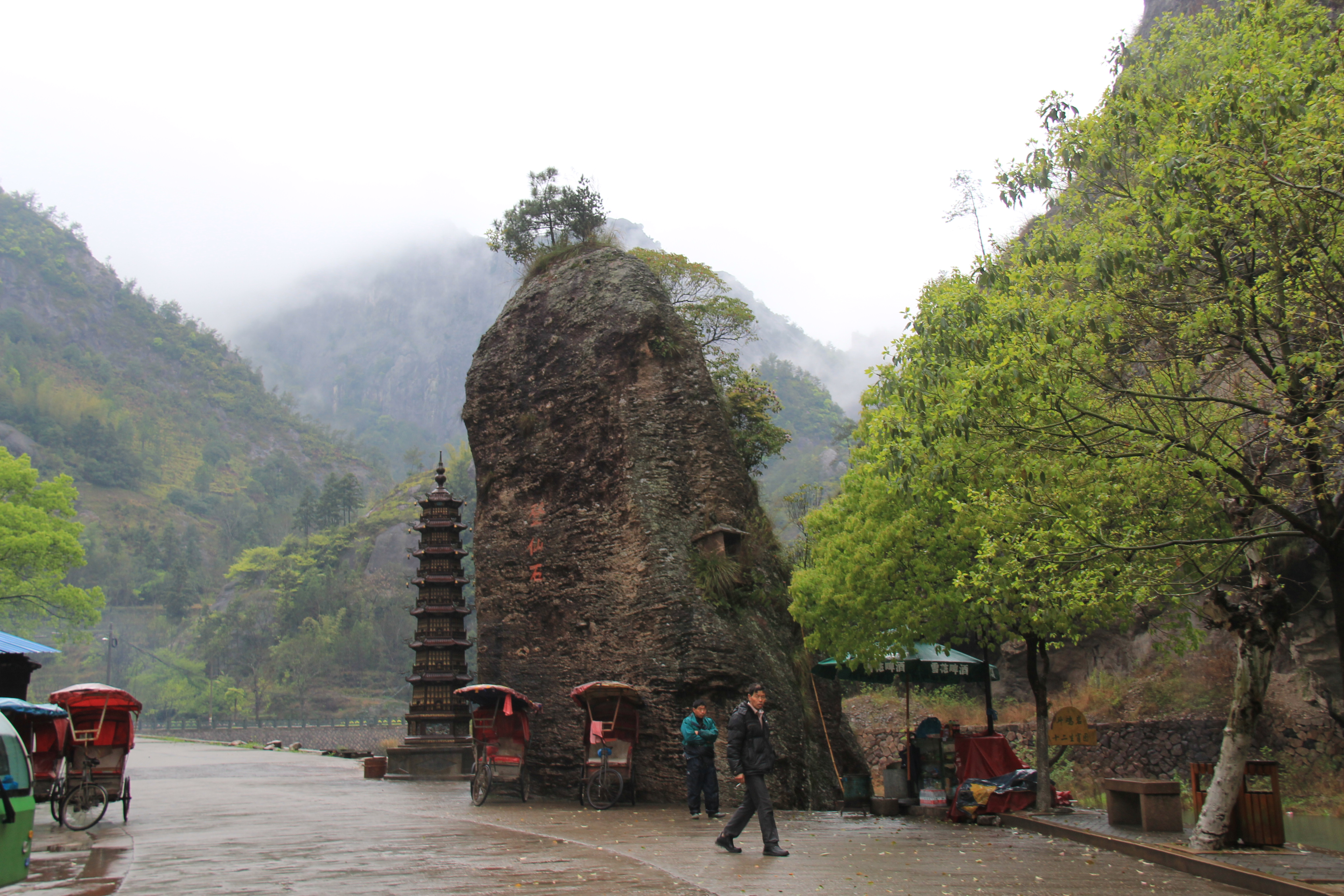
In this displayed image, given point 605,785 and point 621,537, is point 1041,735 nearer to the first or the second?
point 605,785

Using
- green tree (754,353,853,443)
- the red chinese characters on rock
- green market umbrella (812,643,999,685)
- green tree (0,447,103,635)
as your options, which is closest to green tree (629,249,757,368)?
the red chinese characters on rock

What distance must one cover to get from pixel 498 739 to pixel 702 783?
177 inches

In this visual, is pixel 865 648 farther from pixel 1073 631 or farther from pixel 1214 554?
pixel 1214 554

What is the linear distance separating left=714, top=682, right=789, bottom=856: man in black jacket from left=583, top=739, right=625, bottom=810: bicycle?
575cm

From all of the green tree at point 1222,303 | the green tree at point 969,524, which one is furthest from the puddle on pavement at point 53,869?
the green tree at point 1222,303

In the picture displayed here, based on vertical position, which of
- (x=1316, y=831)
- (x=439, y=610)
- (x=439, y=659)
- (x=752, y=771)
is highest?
(x=439, y=610)

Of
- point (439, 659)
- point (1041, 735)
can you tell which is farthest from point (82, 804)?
point (439, 659)

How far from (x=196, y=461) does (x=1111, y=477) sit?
139 m

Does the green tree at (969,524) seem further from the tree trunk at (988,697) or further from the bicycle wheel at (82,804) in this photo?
the bicycle wheel at (82,804)

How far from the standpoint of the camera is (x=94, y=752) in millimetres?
14094

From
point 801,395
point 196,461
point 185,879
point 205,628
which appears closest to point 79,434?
point 196,461

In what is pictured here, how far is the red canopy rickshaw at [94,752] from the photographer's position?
44.1ft

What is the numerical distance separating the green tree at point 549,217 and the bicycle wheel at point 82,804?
52.6 feet

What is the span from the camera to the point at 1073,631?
1345cm
